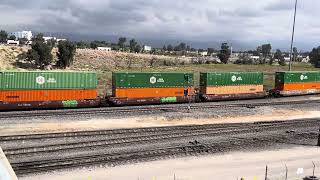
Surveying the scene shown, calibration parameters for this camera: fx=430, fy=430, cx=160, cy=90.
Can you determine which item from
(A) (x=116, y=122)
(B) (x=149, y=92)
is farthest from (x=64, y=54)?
(A) (x=116, y=122)

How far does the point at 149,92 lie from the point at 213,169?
69.6 feet

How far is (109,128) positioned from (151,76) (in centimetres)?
1228

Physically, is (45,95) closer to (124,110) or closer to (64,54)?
(124,110)

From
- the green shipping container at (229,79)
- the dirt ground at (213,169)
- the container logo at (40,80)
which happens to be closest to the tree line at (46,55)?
the green shipping container at (229,79)

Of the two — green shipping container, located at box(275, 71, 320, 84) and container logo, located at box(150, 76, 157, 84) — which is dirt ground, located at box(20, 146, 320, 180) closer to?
container logo, located at box(150, 76, 157, 84)

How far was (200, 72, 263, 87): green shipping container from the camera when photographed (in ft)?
155

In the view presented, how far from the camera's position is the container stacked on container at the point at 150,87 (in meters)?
41.0

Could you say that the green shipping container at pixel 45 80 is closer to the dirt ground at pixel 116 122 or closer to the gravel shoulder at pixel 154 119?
the gravel shoulder at pixel 154 119

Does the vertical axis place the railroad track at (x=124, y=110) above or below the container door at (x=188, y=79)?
below

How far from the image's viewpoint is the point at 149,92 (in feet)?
141

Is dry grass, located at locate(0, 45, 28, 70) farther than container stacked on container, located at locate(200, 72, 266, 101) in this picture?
Yes

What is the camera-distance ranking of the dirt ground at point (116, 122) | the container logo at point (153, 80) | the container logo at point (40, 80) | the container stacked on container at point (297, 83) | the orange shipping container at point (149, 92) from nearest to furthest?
the dirt ground at point (116, 122)
the container logo at point (40, 80)
the orange shipping container at point (149, 92)
the container logo at point (153, 80)
the container stacked on container at point (297, 83)

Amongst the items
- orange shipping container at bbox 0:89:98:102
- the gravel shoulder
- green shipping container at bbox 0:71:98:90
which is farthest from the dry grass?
the gravel shoulder

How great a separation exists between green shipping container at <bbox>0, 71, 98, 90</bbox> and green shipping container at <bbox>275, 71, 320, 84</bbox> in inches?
1072
